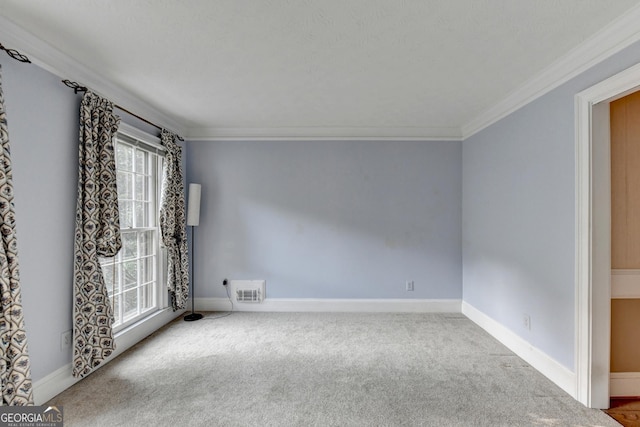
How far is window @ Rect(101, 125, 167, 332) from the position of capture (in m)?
2.80

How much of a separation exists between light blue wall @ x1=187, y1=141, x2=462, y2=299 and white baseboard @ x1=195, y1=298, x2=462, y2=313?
3.7 inches

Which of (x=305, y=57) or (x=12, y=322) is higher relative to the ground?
(x=305, y=57)

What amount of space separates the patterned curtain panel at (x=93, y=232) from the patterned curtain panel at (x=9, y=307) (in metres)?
0.48

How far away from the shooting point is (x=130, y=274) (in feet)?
9.93

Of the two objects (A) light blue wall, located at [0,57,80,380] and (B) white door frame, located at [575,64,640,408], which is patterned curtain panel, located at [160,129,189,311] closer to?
(A) light blue wall, located at [0,57,80,380]

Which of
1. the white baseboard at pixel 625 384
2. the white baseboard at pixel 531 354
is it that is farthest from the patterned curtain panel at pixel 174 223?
the white baseboard at pixel 625 384

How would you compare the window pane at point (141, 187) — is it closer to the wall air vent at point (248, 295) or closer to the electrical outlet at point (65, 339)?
the electrical outlet at point (65, 339)

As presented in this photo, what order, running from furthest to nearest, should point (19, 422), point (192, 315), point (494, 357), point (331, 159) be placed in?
1. point (331, 159)
2. point (192, 315)
3. point (494, 357)
4. point (19, 422)

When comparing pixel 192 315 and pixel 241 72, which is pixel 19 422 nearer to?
pixel 192 315

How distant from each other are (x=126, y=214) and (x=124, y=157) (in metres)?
0.58

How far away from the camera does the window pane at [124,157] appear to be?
9.34ft

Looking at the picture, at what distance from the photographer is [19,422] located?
1607 mm

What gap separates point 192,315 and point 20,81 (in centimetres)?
279

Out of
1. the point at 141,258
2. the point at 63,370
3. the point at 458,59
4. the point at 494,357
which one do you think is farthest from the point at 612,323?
the point at 141,258
